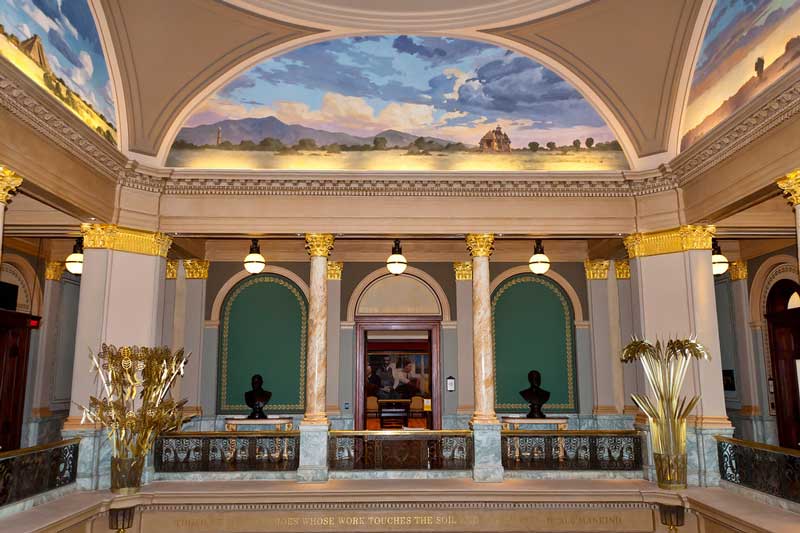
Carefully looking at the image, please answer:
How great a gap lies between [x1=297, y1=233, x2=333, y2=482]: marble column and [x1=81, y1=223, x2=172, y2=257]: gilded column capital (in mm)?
2401

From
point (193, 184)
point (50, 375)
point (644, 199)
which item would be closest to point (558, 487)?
point (644, 199)

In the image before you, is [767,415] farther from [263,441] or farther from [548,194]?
[263,441]

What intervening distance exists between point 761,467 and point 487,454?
3703 millimetres

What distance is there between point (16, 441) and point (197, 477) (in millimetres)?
5243

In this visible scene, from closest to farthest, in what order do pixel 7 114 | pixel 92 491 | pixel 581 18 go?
pixel 7 114, pixel 92 491, pixel 581 18

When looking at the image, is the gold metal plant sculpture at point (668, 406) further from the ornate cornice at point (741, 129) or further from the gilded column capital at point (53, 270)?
the gilded column capital at point (53, 270)

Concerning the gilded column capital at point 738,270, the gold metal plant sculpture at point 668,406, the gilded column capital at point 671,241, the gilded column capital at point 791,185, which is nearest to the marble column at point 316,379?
the gold metal plant sculpture at point 668,406

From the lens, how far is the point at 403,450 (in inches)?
410

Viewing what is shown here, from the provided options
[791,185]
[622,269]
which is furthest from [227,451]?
[791,185]

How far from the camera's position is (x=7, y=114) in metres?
7.29

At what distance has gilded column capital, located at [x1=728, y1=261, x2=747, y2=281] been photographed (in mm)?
13359

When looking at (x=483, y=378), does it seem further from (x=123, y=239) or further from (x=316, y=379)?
(x=123, y=239)

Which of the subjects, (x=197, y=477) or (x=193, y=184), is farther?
(x=193, y=184)

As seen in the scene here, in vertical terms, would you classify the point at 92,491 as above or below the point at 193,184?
below
